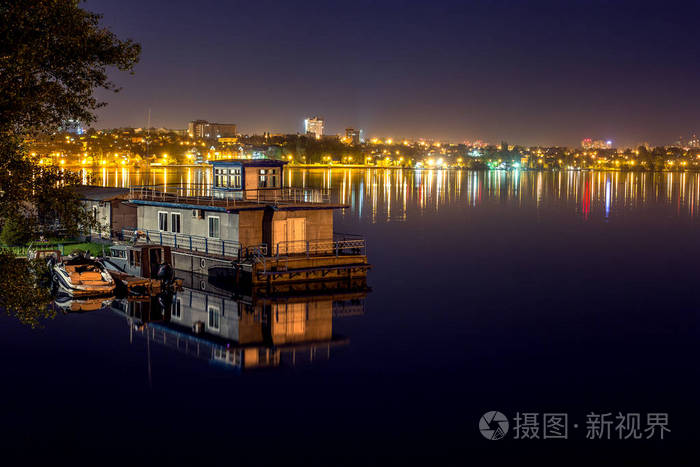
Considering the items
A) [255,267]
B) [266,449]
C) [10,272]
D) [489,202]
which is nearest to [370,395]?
[266,449]

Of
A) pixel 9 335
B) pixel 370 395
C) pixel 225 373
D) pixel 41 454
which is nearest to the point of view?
pixel 41 454

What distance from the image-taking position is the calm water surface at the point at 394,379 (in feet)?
64.4

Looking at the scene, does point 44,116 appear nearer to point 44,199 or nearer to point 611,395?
point 44,199

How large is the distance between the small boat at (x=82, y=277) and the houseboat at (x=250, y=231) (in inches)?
215

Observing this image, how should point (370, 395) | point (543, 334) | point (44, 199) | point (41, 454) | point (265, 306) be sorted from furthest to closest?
point (265, 306) → point (543, 334) → point (370, 395) → point (41, 454) → point (44, 199)

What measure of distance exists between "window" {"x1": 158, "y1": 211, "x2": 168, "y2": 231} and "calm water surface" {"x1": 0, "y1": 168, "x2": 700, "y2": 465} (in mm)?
5723

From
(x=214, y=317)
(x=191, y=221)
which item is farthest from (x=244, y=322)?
(x=191, y=221)

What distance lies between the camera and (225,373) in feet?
84.1

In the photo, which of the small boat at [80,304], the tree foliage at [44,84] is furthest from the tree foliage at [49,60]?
the small boat at [80,304]

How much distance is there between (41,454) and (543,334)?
21.4 metres

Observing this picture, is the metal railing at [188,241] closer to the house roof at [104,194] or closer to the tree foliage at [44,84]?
the house roof at [104,194]

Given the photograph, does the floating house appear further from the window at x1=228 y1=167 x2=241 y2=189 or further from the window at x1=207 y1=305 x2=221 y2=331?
the window at x1=207 y1=305 x2=221 y2=331

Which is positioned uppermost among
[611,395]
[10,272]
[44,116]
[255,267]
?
[44,116]
